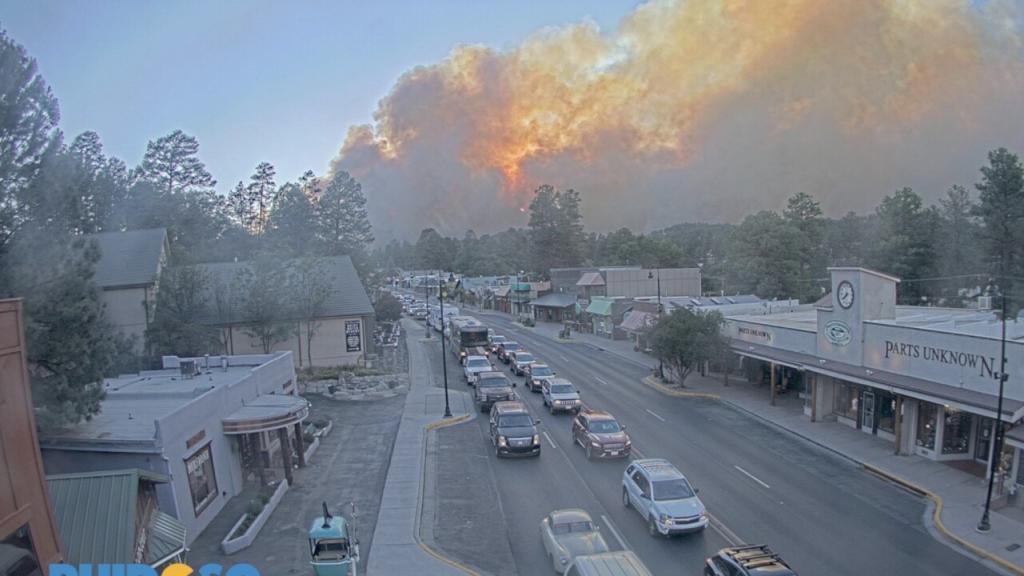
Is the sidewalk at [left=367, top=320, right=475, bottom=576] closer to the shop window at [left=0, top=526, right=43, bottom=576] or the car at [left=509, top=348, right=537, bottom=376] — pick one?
the car at [left=509, top=348, right=537, bottom=376]

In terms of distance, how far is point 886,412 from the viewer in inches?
948

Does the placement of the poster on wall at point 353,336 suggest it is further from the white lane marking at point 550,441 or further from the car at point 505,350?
the white lane marking at point 550,441

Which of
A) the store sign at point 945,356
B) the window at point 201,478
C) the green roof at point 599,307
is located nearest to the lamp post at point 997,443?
the store sign at point 945,356

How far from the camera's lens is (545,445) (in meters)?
24.2

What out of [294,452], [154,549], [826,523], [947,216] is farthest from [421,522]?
[947,216]

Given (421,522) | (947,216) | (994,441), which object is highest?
(947,216)

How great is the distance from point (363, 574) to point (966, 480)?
57.5 feet

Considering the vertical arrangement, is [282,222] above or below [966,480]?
above

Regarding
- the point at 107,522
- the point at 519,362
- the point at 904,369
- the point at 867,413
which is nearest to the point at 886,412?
the point at 867,413

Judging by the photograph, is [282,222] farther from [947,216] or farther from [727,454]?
[947,216]

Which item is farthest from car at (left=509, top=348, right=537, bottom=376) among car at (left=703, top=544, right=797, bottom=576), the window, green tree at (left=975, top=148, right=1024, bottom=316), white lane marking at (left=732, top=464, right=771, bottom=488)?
green tree at (left=975, top=148, right=1024, bottom=316)

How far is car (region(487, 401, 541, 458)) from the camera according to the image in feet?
73.2

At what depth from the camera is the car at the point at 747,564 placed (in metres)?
11.6

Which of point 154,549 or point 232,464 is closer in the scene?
point 154,549
